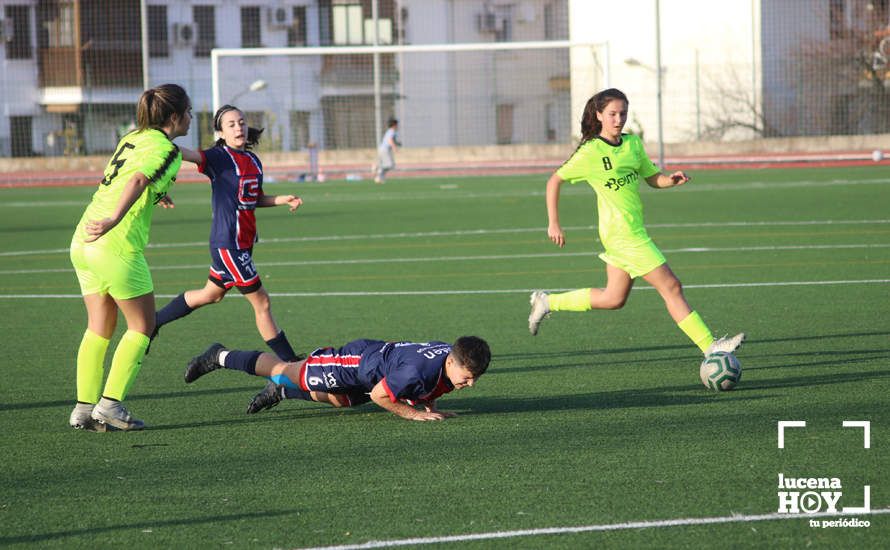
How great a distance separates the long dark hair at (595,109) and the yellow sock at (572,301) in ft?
3.59

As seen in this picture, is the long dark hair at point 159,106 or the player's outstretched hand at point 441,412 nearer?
the long dark hair at point 159,106

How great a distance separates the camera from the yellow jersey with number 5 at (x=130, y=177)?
6.77 metres

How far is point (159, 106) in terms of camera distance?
6.87m

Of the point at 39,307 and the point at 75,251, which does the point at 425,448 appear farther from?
the point at 39,307

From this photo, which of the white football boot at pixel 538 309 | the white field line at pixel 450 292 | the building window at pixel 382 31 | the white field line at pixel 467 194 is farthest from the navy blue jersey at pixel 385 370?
the building window at pixel 382 31

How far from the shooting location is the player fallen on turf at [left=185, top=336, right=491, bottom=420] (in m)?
6.66

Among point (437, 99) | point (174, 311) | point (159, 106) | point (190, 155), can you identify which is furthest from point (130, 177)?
point (437, 99)

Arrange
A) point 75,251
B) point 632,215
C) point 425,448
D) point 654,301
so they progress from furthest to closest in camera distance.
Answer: point 654,301
point 632,215
point 75,251
point 425,448

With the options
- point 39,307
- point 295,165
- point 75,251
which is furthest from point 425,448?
point 295,165

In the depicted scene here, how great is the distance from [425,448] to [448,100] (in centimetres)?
3864

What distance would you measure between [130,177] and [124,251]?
406mm

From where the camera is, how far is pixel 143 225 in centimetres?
696

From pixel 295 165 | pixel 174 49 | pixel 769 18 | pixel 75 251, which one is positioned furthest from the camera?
pixel 174 49

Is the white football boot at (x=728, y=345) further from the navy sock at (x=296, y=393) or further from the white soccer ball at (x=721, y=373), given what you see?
the navy sock at (x=296, y=393)
